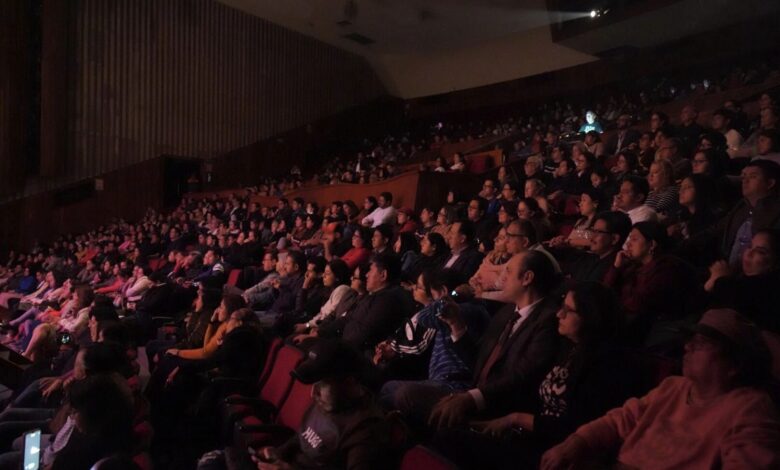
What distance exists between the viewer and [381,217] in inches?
219

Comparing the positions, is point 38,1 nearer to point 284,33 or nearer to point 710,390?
point 284,33

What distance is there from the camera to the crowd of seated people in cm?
130

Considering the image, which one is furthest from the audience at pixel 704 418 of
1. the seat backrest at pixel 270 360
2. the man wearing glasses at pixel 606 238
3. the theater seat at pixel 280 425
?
the seat backrest at pixel 270 360

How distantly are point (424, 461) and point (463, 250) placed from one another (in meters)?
2.19

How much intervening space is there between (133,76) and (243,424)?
9.87 meters

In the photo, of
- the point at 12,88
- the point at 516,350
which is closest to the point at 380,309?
the point at 516,350

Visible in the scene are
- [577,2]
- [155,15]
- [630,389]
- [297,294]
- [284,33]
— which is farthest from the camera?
[284,33]

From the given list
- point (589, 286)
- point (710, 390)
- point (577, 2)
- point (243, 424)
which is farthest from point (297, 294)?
point (577, 2)

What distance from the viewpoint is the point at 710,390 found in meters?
1.19

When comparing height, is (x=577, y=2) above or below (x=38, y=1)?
below

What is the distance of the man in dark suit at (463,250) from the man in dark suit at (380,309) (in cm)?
53

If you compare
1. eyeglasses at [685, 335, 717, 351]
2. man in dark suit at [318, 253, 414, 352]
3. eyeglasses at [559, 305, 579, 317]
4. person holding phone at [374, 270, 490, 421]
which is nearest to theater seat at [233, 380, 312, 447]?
person holding phone at [374, 270, 490, 421]

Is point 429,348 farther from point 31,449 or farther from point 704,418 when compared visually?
point 31,449

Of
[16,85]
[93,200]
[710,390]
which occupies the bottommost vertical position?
[710,390]
